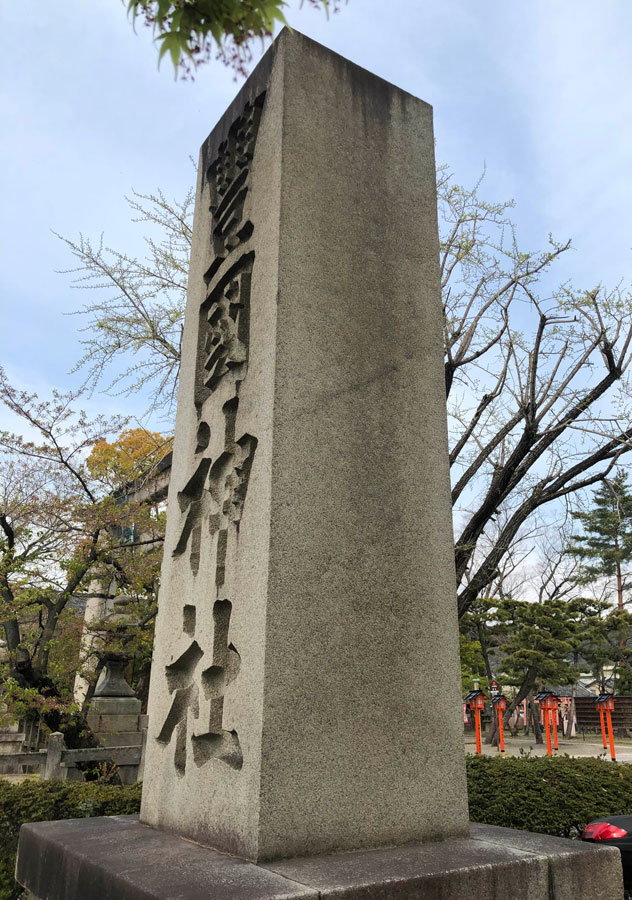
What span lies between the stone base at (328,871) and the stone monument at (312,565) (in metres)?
0.01

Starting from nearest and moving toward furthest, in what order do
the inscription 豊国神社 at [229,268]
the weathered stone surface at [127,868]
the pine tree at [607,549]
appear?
the weathered stone surface at [127,868] → the inscription 豊国神社 at [229,268] → the pine tree at [607,549]

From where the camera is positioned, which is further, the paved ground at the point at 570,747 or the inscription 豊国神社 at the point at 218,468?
the paved ground at the point at 570,747

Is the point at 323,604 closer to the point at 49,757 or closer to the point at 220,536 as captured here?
the point at 220,536

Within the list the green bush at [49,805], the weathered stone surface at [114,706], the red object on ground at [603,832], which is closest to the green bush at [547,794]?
the red object on ground at [603,832]

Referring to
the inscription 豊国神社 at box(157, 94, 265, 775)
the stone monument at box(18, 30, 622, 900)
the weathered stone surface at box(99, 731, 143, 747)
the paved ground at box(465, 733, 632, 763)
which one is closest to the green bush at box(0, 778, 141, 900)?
the stone monument at box(18, 30, 622, 900)

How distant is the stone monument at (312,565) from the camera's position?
88.1 inches

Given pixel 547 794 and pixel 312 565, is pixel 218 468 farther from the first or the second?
pixel 547 794

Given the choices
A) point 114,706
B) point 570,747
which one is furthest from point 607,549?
point 114,706

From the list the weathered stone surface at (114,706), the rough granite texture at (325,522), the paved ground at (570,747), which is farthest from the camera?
the paved ground at (570,747)

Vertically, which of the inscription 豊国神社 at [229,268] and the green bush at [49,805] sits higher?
the inscription 豊国神社 at [229,268]

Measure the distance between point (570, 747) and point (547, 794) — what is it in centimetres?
2048

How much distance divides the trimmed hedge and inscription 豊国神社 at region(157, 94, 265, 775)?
343 cm

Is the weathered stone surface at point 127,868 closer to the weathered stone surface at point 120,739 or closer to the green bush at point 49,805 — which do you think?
the green bush at point 49,805

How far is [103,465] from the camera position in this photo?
11.8 metres
